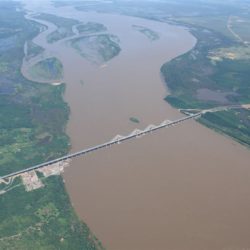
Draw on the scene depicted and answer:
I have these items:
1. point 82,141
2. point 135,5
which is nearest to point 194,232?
point 82,141

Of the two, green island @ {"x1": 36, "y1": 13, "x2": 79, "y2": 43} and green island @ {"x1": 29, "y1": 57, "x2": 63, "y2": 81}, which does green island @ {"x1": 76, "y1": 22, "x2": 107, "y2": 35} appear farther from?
green island @ {"x1": 29, "y1": 57, "x2": 63, "y2": 81}

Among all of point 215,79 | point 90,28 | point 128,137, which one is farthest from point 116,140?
point 90,28

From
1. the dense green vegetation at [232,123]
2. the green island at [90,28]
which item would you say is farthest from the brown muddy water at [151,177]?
the green island at [90,28]

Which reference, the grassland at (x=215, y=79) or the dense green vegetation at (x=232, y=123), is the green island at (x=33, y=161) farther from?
the dense green vegetation at (x=232, y=123)

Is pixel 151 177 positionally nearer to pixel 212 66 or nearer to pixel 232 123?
pixel 232 123

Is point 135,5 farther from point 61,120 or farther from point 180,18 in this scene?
point 61,120
